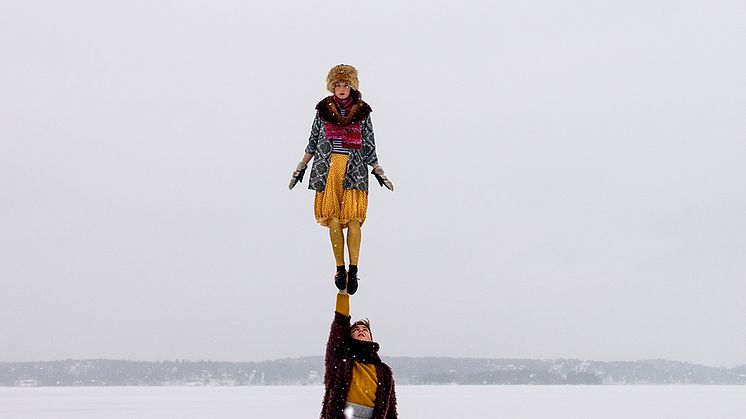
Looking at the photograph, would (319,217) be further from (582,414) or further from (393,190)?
(582,414)

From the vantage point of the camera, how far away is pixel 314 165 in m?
9.87

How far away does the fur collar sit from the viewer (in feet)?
32.2

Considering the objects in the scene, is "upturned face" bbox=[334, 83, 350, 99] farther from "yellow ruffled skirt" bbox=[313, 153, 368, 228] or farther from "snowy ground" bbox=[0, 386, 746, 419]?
"snowy ground" bbox=[0, 386, 746, 419]

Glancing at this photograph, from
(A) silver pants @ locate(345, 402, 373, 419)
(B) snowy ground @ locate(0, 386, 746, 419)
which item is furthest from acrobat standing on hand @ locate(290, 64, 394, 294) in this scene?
(B) snowy ground @ locate(0, 386, 746, 419)

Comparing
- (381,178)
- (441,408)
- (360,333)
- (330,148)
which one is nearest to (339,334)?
(360,333)

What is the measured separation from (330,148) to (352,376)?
266 cm

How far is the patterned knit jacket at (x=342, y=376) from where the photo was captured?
31.8 feet

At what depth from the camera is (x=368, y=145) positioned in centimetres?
1003

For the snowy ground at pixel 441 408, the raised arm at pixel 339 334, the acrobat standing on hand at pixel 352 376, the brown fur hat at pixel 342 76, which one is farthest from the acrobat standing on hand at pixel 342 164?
the snowy ground at pixel 441 408

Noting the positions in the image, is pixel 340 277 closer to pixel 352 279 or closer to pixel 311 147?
pixel 352 279

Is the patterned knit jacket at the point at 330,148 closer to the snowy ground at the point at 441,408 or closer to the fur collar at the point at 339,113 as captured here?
the fur collar at the point at 339,113

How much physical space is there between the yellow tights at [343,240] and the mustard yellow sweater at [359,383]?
1.47 feet

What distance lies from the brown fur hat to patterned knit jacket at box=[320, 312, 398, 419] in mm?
2686

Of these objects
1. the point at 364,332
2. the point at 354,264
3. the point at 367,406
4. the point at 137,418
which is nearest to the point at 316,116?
the point at 354,264
